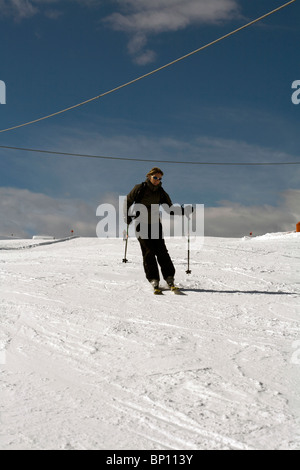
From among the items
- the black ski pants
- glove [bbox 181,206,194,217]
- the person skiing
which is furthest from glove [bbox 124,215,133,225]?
glove [bbox 181,206,194,217]

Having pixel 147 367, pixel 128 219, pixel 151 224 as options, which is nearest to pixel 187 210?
pixel 151 224

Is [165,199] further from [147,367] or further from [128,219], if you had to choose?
[147,367]

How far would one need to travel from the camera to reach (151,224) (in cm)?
720

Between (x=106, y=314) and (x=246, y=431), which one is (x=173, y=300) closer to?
(x=106, y=314)

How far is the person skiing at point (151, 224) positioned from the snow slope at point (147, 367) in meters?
0.42

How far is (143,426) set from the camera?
2.51 metres

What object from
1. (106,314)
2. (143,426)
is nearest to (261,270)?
(106,314)

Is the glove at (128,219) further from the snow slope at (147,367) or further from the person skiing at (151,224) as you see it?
the snow slope at (147,367)

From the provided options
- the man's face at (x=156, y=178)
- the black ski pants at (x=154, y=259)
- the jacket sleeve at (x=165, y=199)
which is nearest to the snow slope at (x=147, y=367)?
the black ski pants at (x=154, y=259)

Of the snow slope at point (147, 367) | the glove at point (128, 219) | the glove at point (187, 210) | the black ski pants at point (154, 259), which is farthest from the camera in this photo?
the glove at point (187, 210)

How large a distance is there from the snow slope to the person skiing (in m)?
0.42

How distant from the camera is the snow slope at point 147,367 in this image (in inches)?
96.0

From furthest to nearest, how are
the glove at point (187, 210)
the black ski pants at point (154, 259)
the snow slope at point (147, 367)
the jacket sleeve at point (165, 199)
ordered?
the glove at point (187, 210) < the jacket sleeve at point (165, 199) < the black ski pants at point (154, 259) < the snow slope at point (147, 367)

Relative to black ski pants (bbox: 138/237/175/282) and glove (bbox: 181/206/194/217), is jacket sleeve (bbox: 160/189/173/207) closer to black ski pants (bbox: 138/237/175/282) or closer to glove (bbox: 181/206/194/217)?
glove (bbox: 181/206/194/217)
